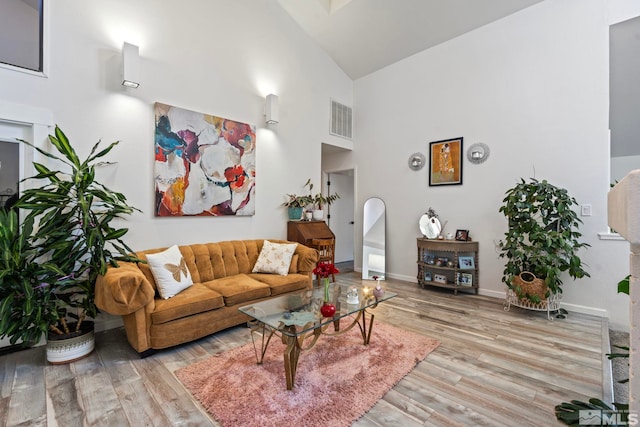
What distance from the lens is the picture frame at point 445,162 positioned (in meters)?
4.33

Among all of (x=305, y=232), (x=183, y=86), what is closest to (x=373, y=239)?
(x=305, y=232)

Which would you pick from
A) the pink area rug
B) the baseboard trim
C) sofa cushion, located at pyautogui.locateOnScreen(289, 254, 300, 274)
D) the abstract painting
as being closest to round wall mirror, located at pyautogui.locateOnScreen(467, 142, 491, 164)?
the baseboard trim

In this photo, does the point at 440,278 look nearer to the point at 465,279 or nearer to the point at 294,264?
the point at 465,279

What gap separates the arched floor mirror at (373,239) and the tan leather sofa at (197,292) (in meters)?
1.71

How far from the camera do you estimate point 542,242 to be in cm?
318

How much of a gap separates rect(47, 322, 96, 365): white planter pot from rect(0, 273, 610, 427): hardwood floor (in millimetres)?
59

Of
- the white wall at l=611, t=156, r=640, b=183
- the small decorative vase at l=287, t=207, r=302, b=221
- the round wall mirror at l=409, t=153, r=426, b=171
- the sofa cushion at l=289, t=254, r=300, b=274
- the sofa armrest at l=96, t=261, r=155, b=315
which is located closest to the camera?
the sofa armrest at l=96, t=261, r=155, b=315

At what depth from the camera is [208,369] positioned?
7.11 ft

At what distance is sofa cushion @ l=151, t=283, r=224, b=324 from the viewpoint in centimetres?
239

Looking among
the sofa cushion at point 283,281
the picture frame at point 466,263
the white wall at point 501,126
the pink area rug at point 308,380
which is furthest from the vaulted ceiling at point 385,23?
the pink area rug at point 308,380

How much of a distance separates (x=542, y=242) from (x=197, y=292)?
3.57 metres

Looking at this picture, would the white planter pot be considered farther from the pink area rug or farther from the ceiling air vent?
the ceiling air vent

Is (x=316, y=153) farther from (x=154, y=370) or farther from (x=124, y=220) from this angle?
(x=154, y=370)

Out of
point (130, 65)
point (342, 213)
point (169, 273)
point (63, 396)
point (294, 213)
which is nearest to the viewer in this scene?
point (63, 396)
